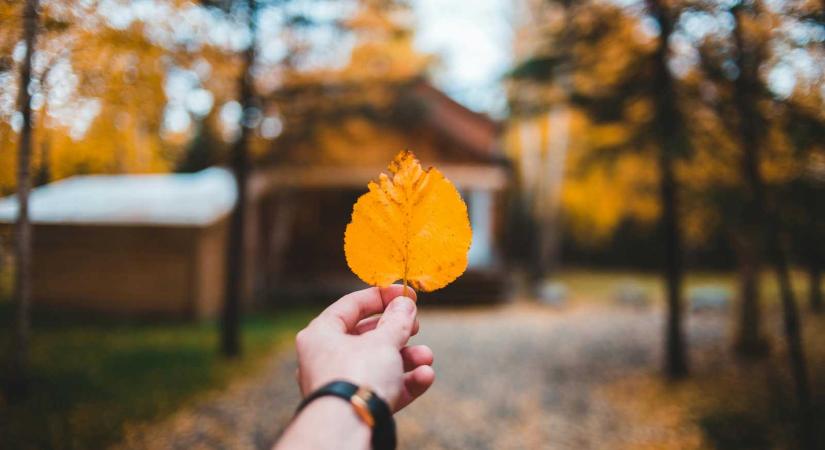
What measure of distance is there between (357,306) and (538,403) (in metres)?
6.12

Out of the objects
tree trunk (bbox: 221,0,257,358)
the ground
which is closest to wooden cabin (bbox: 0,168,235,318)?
tree trunk (bbox: 221,0,257,358)

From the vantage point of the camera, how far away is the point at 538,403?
21.0 feet

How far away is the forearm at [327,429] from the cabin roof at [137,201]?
11051 millimetres

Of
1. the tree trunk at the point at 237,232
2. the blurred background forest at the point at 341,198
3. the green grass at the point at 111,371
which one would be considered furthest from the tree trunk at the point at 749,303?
the green grass at the point at 111,371

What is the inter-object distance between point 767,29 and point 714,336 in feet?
26.6

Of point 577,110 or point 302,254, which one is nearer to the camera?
point 577,110

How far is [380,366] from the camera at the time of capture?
95 centimetres

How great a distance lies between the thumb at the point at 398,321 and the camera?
101cm

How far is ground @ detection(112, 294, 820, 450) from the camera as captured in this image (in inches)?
199

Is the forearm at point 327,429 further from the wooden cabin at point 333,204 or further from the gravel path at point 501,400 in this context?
the wooden cabin at point 333,204

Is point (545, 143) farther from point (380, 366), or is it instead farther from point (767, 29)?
point (380, 366)

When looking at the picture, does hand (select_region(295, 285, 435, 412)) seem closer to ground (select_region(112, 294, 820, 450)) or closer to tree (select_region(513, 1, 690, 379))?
ground (select_region(112, 294, 820, 450))

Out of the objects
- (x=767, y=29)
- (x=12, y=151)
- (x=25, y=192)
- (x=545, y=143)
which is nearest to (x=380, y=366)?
(x=12, y=151)

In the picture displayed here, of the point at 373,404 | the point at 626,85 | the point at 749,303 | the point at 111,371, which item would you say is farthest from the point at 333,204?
the point at 373,404
